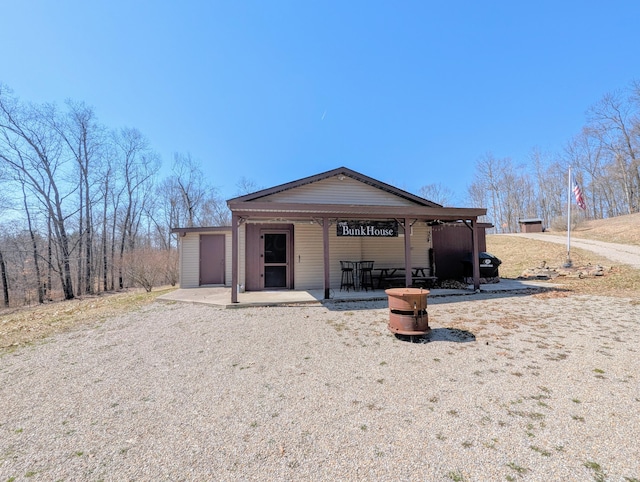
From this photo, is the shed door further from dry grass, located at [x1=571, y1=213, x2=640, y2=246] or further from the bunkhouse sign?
dry grass, located at [x1=571, y1=213, x2=640, y2=246]

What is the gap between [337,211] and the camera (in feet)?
25.4

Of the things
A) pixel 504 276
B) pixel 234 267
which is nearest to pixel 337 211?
pixel 234 267

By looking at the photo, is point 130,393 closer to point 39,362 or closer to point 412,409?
point 39,362

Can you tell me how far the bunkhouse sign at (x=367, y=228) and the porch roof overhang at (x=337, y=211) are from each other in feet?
0.69

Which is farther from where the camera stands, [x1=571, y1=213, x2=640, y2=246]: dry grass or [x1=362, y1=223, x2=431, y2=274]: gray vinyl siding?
[x1=571, y1=213, x2=640, y2=246]: dry grass

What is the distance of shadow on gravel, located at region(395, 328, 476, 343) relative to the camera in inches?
177

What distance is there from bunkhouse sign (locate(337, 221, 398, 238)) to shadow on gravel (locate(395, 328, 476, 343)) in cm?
373

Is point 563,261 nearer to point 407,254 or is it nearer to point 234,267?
point 407,254

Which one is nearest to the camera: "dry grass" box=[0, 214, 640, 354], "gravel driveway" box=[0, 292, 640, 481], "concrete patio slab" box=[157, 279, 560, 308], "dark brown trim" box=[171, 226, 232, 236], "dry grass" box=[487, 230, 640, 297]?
"gravel driveway" box=[0, 292, 640, 481]

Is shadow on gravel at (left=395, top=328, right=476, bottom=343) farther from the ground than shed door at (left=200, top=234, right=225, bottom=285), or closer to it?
closer to it

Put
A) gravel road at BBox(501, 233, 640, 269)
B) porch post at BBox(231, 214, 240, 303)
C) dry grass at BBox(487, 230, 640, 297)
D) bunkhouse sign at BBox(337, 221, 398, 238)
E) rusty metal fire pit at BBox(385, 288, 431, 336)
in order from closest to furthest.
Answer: rusty metal fire pit at BBox(385, 288, 431, 336)
porch post at BBox(231, 214, 240, 303)
bunkhouse sign at BBox(337, 221, 398, 238)
dry grass at BBox(487, 230, 640, 297)
gravel road at BBox(501, 233, 640, 269)

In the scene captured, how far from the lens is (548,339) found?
14.5 feet

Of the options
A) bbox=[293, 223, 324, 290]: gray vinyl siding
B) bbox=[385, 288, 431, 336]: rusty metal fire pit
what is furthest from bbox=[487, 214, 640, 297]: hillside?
bbox=[293, 223, 324, 290]: gray vinyl siding

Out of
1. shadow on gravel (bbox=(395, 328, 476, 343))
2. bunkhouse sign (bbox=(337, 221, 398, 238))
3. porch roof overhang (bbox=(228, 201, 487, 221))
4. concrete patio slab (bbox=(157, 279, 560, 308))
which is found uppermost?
porch roof overhang (bbox=(228, 201, 487, 221))
